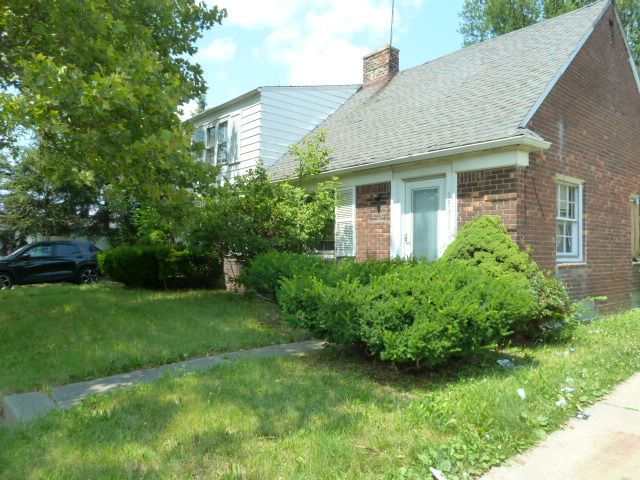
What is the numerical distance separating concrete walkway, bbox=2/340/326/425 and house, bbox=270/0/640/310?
368 cm

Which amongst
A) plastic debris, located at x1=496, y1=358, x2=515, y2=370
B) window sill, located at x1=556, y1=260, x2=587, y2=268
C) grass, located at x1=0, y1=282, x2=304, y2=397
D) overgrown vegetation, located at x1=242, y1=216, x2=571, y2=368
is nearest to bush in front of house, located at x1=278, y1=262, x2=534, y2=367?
overgrown vegetation, located at x1=242, y1=216, x2=571, y2=368

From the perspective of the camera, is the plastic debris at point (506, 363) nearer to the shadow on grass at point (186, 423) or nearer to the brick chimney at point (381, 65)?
the shadow on grass at point (186, 423)

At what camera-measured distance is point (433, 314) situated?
4504mm

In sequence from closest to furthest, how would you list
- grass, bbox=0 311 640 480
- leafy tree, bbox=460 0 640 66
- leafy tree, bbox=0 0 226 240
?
grass, bbox=0 311 640 480 < leafy tree, bbox=0 0 226 240 < leafy tree, bbox=460 0 640 66

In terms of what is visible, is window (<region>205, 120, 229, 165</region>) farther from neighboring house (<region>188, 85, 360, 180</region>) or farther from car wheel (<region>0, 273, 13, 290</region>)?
car wheel (<region>0, 273, 13, 290</region>)

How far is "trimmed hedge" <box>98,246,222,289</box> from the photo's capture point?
12664mm

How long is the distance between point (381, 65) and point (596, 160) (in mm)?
7286

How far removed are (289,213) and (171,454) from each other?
7.02 m

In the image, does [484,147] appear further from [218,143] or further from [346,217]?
[218,143]

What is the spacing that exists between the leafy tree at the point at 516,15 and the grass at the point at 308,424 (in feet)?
79.8

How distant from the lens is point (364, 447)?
3.34 meters

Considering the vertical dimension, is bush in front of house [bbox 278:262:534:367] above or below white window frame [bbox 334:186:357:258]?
below

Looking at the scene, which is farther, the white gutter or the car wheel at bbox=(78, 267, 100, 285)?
the car wheel at bbox=(78, 267, 100, 285)

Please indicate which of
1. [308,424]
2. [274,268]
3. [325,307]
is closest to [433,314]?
[325,307]
